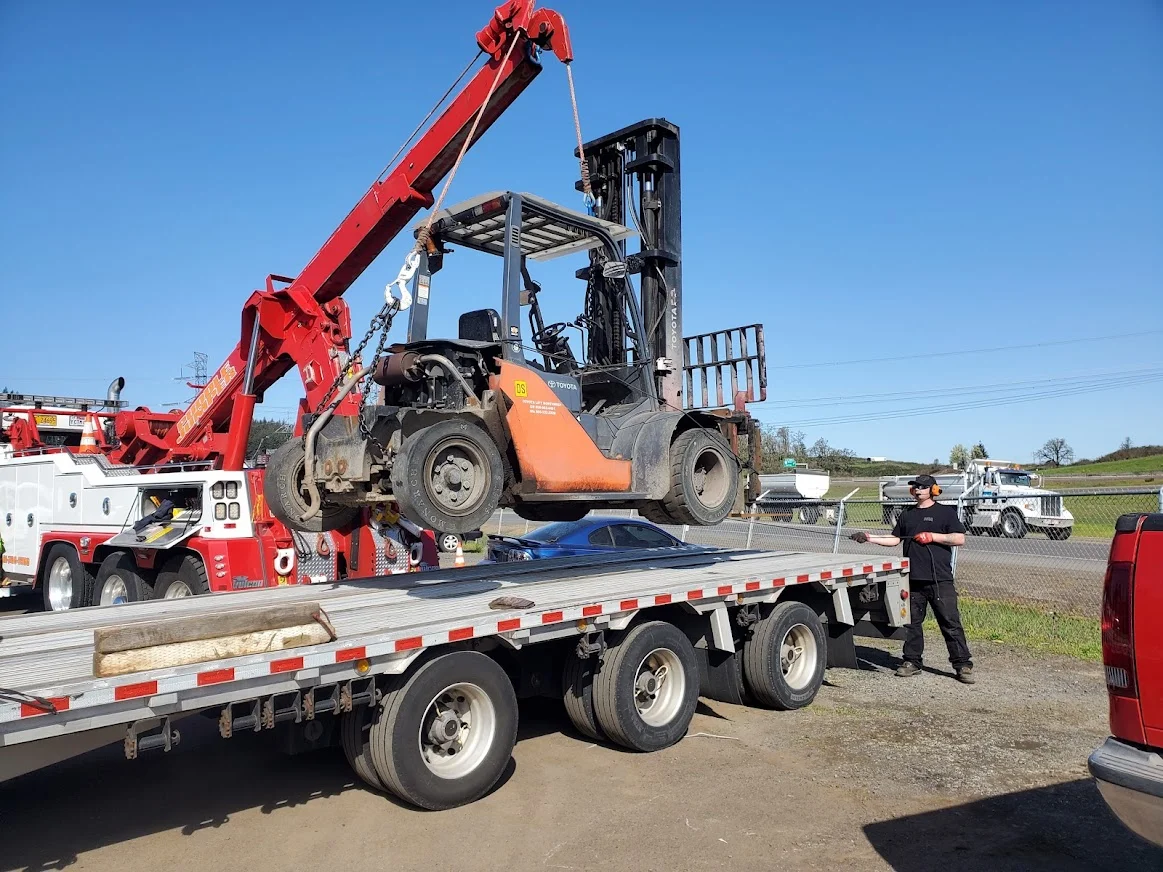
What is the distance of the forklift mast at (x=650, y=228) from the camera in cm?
775

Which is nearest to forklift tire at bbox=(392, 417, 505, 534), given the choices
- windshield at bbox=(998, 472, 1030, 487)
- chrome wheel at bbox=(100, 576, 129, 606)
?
chrome wheel at bbox=(100, 576, 129, 606)

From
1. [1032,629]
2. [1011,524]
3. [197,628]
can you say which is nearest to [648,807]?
[197,628]

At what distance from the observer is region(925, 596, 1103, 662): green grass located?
32.7 ft

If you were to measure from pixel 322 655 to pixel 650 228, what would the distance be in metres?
5.47

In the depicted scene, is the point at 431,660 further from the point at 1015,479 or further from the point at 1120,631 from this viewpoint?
the point at 1015,479

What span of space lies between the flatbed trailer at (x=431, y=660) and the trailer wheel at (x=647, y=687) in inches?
0.5

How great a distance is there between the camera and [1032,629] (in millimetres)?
10875

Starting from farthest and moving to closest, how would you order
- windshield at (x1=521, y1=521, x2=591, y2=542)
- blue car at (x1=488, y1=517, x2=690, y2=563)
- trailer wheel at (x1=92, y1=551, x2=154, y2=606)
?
windshield at (x1=521, y1=521, x2=591, y2=542), blue car at (x1=488, y1=517, x2=690, y2=563), trailer wheel at (x1=92, y1=551, x2=154, y2=606)

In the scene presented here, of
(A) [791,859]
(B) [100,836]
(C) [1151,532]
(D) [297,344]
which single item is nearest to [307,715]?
(B) [100,836]

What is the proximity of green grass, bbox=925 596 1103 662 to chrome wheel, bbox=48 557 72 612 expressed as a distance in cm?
1116

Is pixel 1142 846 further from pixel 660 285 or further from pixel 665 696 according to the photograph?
pixel 660 285

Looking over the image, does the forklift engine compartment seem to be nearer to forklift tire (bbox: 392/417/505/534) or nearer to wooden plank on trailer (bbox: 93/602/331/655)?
forklift tire (bbox: 392/417/505/534)

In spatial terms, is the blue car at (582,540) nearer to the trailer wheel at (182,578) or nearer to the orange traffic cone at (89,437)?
the trailer wheel at (182,578)

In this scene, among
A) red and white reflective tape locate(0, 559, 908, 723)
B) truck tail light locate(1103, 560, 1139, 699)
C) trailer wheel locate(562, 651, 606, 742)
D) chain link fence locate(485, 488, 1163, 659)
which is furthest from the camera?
chain link fence locate(485, 488, 1163, 659)
